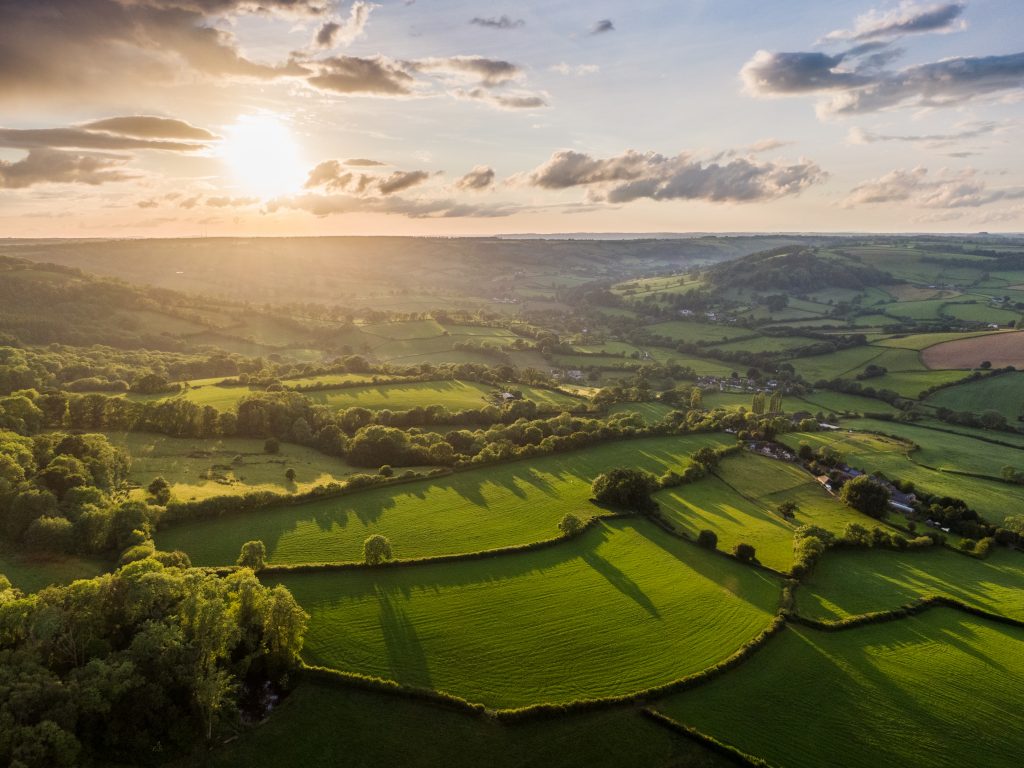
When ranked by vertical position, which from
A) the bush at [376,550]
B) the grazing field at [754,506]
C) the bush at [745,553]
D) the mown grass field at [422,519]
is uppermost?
the bush at [376,550]

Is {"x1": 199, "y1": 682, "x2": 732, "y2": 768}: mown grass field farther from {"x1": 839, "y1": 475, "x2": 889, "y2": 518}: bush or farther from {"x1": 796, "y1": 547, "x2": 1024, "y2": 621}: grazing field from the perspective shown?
{"x1": 839, "y1": 475, "x2": 889, "y2": 518}: bush

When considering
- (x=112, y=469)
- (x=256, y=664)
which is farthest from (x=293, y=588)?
(x=112, y=469)

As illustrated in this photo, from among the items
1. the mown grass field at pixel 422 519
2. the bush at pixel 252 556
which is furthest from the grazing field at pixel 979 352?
the bush at pixel 252 556

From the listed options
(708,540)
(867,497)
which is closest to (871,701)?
(708,540)

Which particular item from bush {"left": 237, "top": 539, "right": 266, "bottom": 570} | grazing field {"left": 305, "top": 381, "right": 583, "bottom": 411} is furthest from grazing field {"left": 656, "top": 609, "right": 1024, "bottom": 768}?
grazing field {"left": 305, "top": 381, "right": 583, "bottom": 411}

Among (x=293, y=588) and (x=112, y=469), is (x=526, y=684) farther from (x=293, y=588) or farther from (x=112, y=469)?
(x=112, y=469)

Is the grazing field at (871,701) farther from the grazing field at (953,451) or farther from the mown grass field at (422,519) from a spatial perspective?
the grazing field at (953,451)
